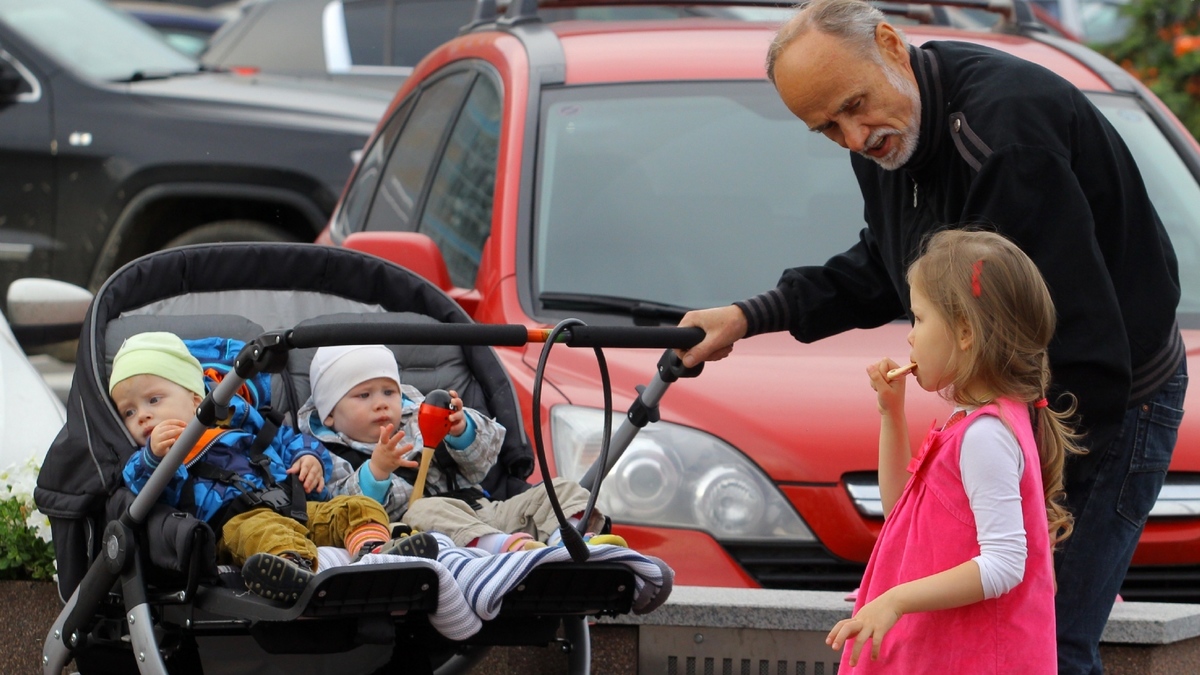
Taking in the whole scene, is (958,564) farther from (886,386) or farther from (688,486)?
(688,486)

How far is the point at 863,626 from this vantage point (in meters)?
2.71

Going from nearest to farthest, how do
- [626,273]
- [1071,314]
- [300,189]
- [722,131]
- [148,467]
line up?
[1071,314] → [148,467] → [626,273] → [722,131] → [300,189]

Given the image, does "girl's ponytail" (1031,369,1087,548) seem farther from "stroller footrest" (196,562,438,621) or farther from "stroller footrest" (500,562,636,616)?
"stroller footrest" (196,562,438,621)

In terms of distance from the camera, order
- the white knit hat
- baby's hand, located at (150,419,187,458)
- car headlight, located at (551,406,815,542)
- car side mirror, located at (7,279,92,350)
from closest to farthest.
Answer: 1. baby's hand, located at (150,419,187,458)
2. the white knit hat
3. car headlight, located at (551,406,815,542)
4. car side mirror, located at (7,279,92,350)

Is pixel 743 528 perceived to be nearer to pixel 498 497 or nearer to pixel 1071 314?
pixel 498 497

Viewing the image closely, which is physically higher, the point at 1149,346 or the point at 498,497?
the point at 1149,346

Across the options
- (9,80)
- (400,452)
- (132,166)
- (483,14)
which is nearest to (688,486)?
(400,452)

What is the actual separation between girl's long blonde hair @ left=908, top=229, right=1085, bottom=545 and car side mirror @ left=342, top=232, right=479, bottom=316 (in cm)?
214

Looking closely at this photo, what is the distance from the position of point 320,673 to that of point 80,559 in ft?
2.01

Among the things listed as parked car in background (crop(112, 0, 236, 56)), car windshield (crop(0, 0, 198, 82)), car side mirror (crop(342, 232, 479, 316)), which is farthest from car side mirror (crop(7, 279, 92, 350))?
parked car in background (crop(112, 0, 236, 56))

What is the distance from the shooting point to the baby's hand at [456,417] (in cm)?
371

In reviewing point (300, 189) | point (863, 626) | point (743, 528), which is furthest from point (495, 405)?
point (300, 189)

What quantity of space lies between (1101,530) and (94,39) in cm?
741

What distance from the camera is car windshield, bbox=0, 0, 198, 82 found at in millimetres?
8828
